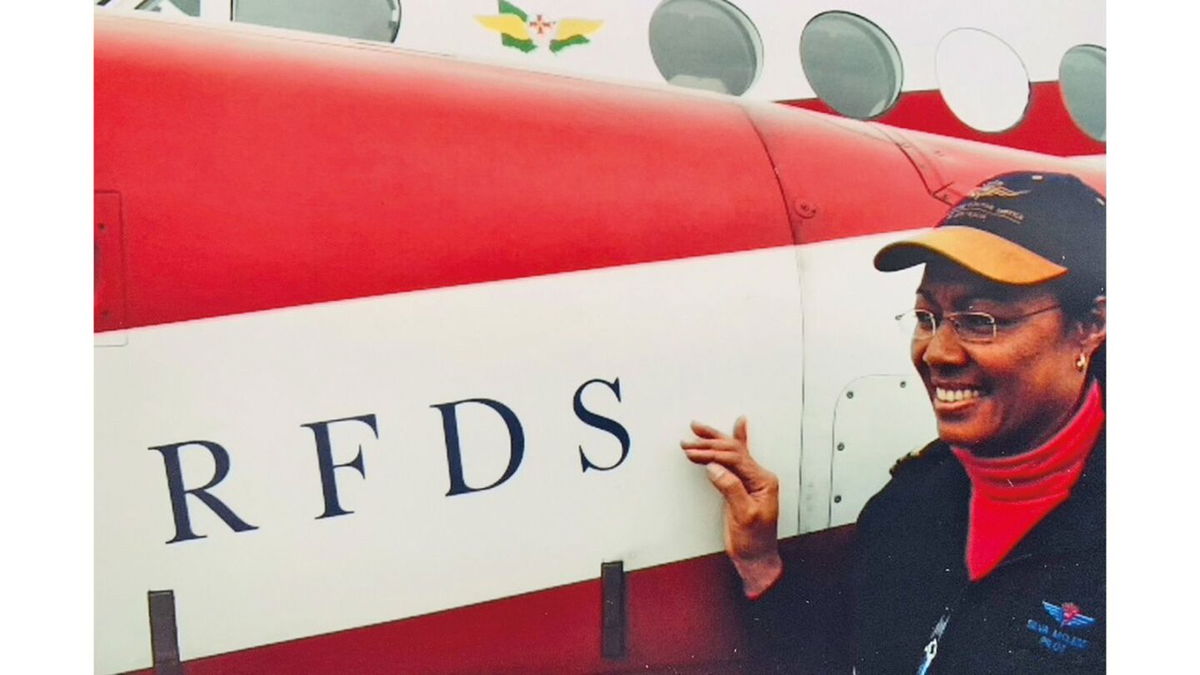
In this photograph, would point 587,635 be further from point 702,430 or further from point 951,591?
point 951,591

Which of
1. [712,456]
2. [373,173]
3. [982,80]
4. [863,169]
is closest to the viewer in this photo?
[373,173]

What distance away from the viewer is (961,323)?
6.89 ft

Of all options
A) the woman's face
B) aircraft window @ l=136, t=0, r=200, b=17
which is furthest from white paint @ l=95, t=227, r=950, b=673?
aircraft window @ l=136, t=0, r=200, b=17

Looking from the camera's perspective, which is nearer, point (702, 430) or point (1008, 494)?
point (702, 430)

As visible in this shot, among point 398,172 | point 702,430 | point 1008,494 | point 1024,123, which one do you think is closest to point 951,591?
point 1008,494

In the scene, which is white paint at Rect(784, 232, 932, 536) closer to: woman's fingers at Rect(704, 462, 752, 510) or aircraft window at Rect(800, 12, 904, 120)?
woman's fingers at Rect(704, 462, 752, 510)

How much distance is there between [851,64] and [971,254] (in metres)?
0.43

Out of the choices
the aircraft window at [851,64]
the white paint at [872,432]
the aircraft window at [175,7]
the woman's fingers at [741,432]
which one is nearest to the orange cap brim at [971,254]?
the white paint at [872,432]

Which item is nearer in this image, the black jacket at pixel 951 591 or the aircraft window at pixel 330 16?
the aircraft window at pixel 330 16

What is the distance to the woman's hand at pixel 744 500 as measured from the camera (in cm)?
200

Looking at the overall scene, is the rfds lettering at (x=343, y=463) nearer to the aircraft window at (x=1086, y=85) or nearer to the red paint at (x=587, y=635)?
the red paint at (x=587, y=635)

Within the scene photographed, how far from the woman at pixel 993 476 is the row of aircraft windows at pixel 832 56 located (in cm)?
19

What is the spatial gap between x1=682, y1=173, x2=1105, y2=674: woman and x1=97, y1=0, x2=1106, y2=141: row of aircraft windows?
7.6 inches

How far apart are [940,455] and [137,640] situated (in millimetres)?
1484
